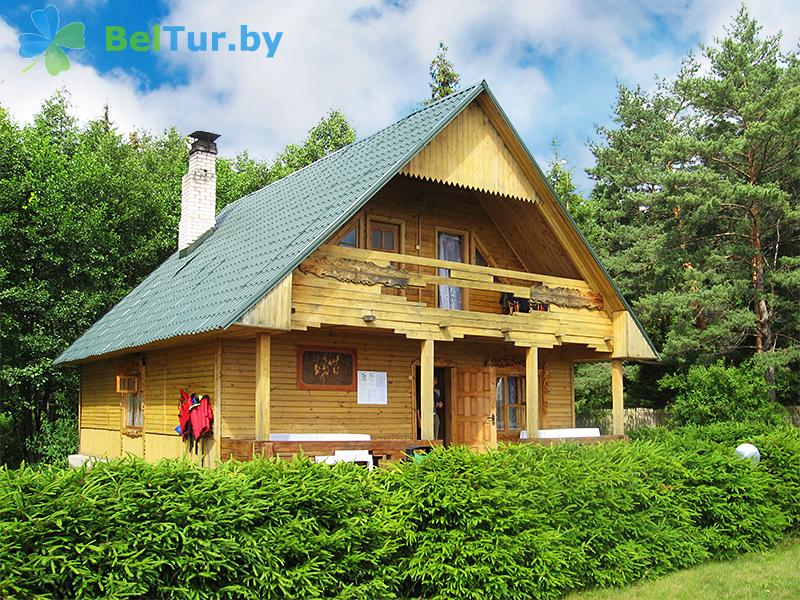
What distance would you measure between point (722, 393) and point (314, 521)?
64.8ft

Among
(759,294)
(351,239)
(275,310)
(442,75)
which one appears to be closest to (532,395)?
(351,239)

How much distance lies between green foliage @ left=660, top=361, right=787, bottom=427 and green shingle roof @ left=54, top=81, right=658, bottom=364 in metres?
8.75

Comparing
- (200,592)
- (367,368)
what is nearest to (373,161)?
(367,368)

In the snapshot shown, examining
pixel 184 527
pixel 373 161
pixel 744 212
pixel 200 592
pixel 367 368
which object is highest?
pixel 744 212

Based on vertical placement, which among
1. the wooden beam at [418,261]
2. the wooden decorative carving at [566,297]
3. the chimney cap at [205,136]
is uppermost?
the chimney cap at [205,136]

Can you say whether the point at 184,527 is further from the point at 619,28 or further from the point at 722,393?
the point at 722,393

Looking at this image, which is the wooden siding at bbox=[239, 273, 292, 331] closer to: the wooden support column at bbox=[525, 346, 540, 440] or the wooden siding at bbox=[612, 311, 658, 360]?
the wooden support column at bbox=[525, 346, 540, 440]

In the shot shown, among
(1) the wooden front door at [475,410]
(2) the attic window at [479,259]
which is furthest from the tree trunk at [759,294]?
(1) the wooden front door at [475,410]

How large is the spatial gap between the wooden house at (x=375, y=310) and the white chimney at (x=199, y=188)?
0.04 metres

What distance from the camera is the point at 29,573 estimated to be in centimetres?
571

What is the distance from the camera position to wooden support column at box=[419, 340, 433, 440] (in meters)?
12.8

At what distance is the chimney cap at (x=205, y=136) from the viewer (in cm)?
1845

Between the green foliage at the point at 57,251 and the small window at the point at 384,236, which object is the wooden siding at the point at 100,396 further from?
the small window at the point at 384,236

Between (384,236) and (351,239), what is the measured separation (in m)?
0.83
